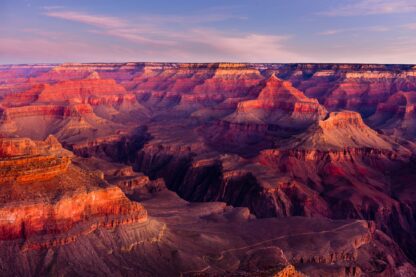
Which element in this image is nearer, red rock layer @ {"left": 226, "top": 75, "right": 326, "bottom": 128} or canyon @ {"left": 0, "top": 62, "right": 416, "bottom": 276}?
canyon @ {"left": 0, "top": 62, "right": 416, "bottom": 276}

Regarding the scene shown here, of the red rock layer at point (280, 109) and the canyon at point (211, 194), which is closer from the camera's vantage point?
the canyon at point (211, 194)

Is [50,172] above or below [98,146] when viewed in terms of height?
above

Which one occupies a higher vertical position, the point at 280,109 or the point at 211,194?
the point at 280,109

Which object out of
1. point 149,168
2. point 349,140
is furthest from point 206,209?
point 349,140

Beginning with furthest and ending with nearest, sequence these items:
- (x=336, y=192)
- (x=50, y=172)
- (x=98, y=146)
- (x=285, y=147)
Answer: (x=98, y=146) → (x=285, y=147) → (x=336, y=192) → (x=50, y=172)

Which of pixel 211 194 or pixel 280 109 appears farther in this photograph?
pixel 280 109

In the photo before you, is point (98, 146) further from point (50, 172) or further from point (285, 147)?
point (50, 172)

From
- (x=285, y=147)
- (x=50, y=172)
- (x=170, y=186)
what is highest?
(x=50, y=172)

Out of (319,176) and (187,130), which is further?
(187,130)
